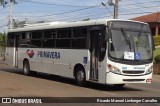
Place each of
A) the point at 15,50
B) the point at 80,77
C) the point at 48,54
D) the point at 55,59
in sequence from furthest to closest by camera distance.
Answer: the point at 15,50 < the point at 48,54 < the point at 55,59 < the point at 80,77

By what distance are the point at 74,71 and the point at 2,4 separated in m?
4.46

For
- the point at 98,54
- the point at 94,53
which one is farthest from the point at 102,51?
the point at 94,53

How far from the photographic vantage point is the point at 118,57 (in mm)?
18656

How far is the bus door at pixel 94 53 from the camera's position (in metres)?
19.4

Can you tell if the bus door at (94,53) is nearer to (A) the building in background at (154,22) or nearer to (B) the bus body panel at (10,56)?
(B) the bus body panel at (10,56)

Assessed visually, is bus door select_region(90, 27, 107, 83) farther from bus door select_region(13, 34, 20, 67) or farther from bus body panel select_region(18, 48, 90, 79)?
bus door select_region(13, 34, 20, 67)

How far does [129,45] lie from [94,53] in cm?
161

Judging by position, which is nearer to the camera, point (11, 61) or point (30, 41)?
point (30, 41)

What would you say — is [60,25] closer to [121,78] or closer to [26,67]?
[26,67]

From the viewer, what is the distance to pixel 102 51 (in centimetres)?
1891

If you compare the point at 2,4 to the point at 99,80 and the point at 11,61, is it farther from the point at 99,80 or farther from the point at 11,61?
the point at 11,61

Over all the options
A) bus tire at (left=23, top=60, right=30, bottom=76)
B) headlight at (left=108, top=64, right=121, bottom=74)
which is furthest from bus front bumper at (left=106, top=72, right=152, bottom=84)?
bus tire at (left=23, top=60, right=30, bottom=76)

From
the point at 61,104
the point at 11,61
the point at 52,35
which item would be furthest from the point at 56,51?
the point at 61,104

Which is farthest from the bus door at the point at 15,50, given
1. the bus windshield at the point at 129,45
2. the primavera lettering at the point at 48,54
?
the bus windshield at the point at 129,45
